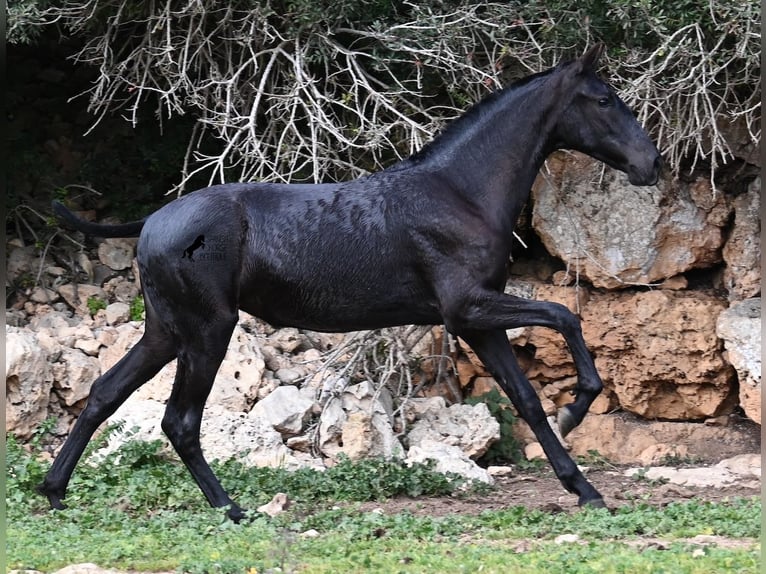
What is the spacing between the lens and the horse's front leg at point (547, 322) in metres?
5.95

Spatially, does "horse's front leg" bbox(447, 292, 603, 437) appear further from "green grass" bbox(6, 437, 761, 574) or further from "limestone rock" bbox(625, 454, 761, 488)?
"limestone rock" bbox(625, 454, 761, 488)

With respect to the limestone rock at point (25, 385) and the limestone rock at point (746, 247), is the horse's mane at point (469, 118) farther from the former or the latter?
the limestone rock at point (25, 385)

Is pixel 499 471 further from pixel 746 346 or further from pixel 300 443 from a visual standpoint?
pixel 746 346

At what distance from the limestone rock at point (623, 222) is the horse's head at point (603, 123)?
279 cm

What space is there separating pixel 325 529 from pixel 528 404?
4.47ft

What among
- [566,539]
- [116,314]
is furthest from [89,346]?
[566,539]

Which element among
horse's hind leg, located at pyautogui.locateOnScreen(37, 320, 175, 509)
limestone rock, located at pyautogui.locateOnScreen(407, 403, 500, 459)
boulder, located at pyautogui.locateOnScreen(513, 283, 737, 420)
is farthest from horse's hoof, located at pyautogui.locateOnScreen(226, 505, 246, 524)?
boulder, located at pyautogui.locateOnScreen(513, 283, 737, 420)

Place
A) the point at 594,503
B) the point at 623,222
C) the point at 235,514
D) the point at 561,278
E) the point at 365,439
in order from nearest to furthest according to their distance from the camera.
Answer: the point at 594,503 → the point at 235,514 → the point at 365,439 → the point at 623,222 → the point at 561,278

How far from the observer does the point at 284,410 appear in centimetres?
862

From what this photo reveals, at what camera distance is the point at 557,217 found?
9406 millimetres

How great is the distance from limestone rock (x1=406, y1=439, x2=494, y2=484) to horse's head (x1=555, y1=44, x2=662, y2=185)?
8.20 feet

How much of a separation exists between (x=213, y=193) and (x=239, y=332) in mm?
3082

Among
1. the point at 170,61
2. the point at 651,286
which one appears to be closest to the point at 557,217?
the point at 651,286

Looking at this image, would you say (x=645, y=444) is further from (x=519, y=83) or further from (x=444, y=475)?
(x=519, y=83)
